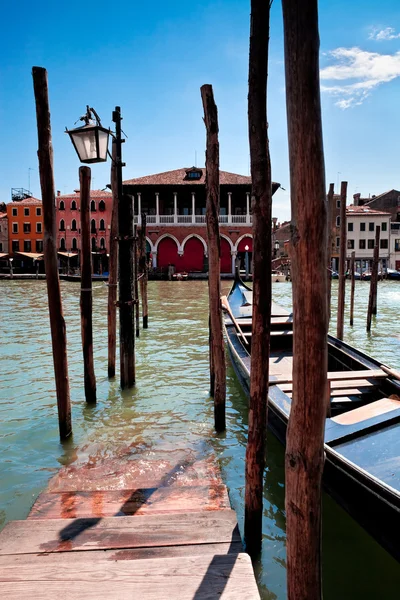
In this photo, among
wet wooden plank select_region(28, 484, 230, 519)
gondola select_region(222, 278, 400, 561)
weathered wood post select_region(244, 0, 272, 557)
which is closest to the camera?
gondola select_region(222, 278, 400, 561)

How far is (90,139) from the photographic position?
153 inches

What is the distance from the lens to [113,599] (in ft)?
5.48

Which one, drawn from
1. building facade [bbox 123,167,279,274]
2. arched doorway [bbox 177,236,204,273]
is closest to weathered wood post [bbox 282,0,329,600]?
building facade [bbox 123,167,279,274]

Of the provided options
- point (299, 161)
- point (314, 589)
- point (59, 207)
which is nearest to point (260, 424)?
point (314, 589)

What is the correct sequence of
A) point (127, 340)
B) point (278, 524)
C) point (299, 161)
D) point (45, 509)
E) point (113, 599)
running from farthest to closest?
point (127, 340) < point (278, 524) < point (45, 509) < point (113, 599) < point (299, 161)

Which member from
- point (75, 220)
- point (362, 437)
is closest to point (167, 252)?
point (75, 220)

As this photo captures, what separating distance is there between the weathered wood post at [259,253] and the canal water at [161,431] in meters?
0.52

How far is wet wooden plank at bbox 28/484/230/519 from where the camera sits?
2562mm

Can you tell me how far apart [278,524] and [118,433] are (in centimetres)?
190

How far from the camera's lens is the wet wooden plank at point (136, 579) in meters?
1.71

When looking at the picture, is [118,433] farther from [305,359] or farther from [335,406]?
[305,359]

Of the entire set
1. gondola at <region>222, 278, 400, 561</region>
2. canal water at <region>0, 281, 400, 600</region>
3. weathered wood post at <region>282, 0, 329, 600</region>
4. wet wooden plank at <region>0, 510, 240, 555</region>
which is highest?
weathered wood post at <region>282, 0, 329, 600</region>

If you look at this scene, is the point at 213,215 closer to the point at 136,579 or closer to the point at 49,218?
the point at 49,218

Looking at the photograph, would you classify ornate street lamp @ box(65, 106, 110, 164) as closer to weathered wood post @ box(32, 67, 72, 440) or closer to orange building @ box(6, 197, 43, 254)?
weathered wood post @ box(32, 67, 72, 440)
